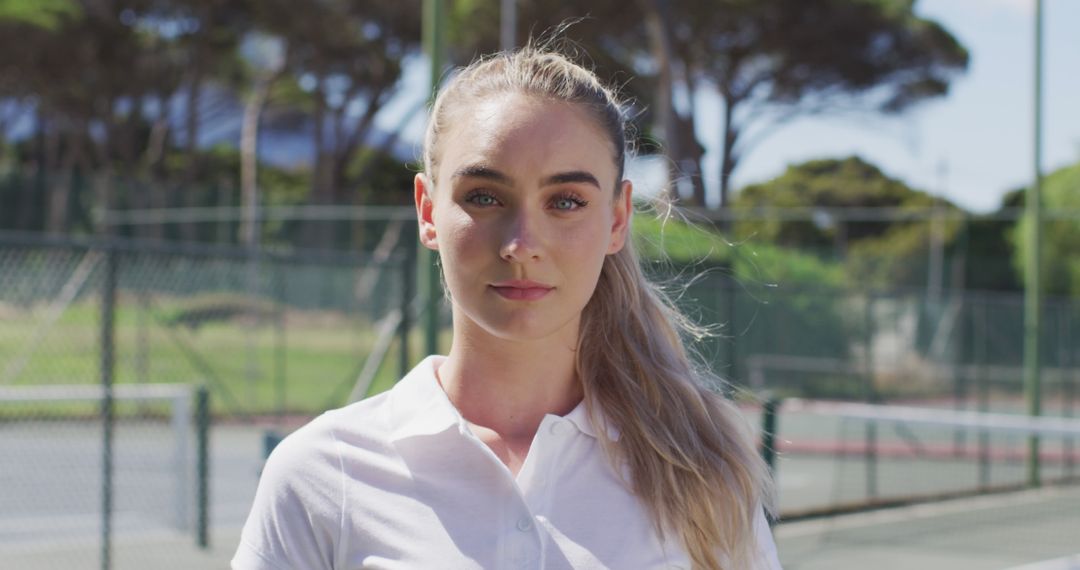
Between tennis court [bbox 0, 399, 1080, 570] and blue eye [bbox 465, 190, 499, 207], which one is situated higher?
blue eye [bbox 465, 190, 499, 207]

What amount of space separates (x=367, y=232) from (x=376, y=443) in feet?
90.3

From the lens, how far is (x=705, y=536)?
1.76 metres

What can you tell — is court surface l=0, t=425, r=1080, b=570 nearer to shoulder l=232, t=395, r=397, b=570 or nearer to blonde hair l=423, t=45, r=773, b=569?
blonde hair l=423, t=45, r=773, b=569

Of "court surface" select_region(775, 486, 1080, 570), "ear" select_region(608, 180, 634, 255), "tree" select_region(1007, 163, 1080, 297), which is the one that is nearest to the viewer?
"ear" select_region(608, 180, 634, 255)

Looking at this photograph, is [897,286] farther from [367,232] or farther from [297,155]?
[297,155]

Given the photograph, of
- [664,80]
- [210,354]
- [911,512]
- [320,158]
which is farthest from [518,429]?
[320,158]

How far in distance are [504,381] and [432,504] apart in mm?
217

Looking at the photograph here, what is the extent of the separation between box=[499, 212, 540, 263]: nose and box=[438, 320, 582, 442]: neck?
0.17 meters

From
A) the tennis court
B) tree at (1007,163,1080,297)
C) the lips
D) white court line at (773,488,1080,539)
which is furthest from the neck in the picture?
tree at (1007,163,1080,297)

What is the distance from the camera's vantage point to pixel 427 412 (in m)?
1.74

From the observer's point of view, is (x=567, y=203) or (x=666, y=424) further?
(x=666, y=424)

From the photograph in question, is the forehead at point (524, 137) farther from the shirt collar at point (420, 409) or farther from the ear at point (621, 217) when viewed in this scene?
the shirt collar at point (420, 409)

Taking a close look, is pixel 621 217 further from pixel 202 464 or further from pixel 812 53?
pixel 812 53

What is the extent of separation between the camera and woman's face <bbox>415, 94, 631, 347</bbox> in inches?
66.2
